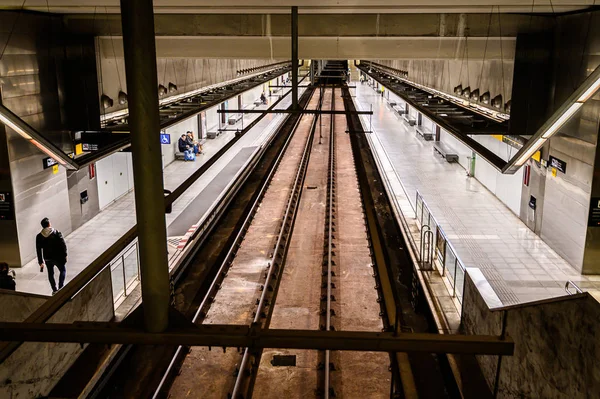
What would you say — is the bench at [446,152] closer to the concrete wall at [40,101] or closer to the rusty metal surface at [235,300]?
the rusty metal surface at [235,300]

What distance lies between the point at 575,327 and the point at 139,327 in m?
3.02

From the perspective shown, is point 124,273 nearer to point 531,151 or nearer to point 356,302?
point 356,302

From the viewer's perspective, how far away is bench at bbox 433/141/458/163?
19.5 meters

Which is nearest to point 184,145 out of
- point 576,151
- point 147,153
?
point 576,151

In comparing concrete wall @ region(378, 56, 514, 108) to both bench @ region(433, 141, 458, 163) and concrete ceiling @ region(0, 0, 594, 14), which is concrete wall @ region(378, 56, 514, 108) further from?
concrete ceiling @ region(0, 0, 594, 14)

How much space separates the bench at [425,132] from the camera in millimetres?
23828

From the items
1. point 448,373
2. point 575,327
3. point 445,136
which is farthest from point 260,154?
point 575,327

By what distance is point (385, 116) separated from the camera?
108 ft

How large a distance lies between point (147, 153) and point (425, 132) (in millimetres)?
22878

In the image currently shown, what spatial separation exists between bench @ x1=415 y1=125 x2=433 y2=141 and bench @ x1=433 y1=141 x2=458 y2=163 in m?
2.03

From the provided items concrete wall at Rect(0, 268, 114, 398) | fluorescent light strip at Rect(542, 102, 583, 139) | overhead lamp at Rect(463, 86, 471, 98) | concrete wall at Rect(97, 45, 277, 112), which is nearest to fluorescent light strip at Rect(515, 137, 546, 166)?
fluorescent light strip at Rect(542, 102, 583, 139)

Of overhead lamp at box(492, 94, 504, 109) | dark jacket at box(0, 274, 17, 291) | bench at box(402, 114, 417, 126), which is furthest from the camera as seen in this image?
bench at box(402, 114, 417, 126)

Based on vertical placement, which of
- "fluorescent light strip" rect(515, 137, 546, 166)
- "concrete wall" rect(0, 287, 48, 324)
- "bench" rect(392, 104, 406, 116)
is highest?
"fluorescent light strip" rect(515, 137, 546, 166)

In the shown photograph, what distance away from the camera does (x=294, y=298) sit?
8516 millimetres
